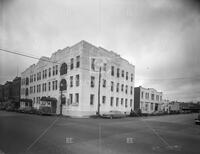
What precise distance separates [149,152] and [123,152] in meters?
0.62

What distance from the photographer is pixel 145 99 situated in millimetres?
28953

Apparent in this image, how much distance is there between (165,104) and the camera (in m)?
36.5

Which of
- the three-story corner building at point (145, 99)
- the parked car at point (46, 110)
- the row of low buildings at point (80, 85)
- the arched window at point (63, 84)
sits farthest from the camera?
the three-story corner building at point (145, 99)

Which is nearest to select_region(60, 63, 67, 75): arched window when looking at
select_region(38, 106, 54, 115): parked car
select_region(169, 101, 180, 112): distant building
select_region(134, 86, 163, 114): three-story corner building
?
select_region(38, 106, 54, 115): parked car

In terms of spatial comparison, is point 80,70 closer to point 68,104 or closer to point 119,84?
point 68,104

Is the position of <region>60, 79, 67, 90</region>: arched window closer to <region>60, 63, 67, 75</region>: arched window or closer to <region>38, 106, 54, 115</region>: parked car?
<region>60, 63, 67, 75</region>: arched window

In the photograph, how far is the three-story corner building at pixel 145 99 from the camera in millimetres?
27661

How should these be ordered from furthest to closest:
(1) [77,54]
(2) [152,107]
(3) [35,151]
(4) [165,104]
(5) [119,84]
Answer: (4) [165,104] < (2) [152,107] < (5) [119,84] < (1) [77,54] < (3) [35,151]

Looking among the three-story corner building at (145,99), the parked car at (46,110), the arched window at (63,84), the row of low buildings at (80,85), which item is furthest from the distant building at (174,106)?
the parked car at (46,110)

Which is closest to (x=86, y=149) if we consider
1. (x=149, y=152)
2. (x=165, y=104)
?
(x=149, y=152)

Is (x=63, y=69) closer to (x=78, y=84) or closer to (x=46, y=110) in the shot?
(x=78, y=84)

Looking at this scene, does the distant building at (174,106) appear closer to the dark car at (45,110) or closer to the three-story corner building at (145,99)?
the three-story corner building at (145,99)

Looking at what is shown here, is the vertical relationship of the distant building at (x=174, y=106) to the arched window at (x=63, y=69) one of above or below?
below

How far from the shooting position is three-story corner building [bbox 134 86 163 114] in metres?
27.7
